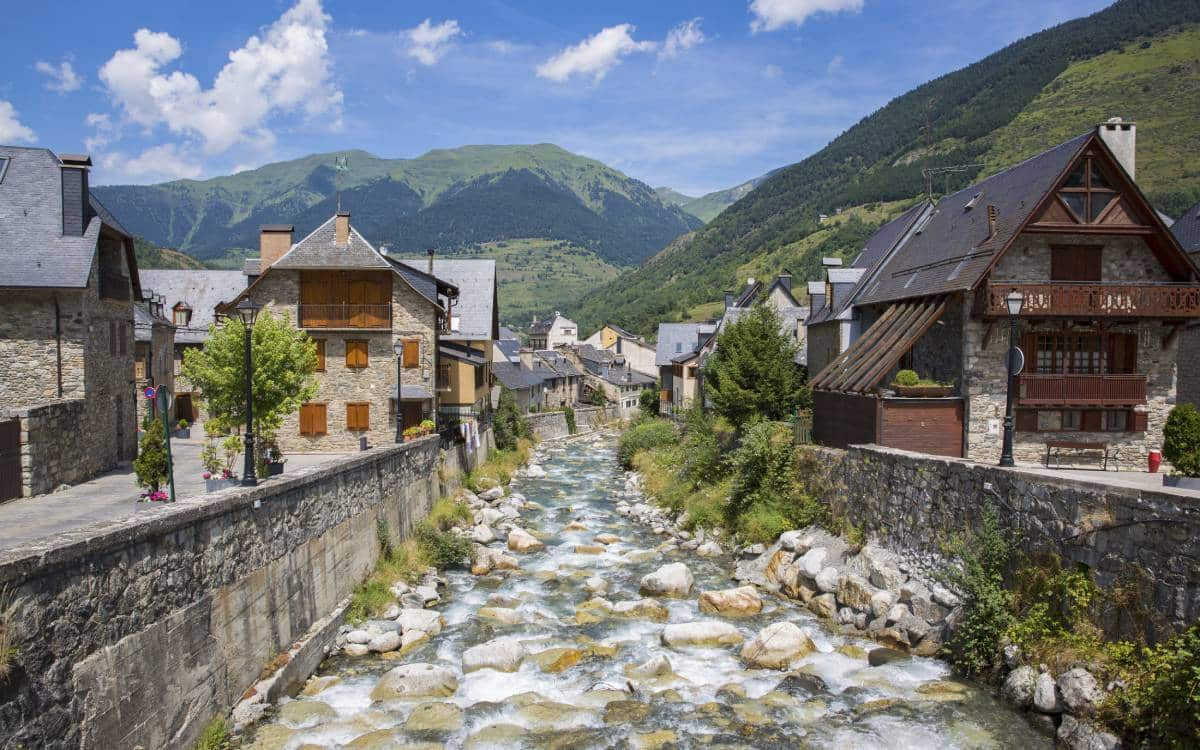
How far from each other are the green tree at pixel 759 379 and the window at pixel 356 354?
1452 centimetres

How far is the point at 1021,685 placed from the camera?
1231 centimetres

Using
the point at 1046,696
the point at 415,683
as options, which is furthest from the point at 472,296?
the point at 1046,696

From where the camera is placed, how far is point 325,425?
32.8m

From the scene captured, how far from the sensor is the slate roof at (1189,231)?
102ft

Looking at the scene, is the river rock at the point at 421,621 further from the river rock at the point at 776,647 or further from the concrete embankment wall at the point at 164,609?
the river rock at the point at 776,647

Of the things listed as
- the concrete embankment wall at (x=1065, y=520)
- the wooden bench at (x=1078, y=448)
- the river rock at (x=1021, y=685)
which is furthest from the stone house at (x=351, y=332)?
the river rock at (x=1021, y=685)

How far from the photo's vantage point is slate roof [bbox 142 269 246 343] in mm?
A: 47750

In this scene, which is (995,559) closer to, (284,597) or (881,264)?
(284,597)

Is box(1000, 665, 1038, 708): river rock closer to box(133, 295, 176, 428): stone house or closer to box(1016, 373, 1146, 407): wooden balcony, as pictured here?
box(1016, 373, 1146, 407): wooden balcony

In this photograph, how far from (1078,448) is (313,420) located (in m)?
27.9

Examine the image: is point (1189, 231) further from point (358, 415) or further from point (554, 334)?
point (554, 334)

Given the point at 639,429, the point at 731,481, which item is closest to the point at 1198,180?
the point at 639,429

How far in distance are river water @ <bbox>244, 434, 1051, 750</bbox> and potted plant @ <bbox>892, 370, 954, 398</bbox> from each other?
7.14 metres

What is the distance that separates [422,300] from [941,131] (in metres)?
126
